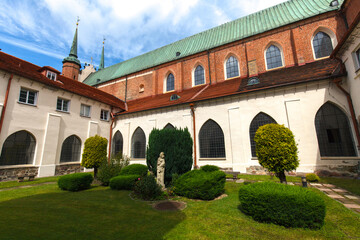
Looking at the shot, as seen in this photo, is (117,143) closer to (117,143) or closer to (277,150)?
(117,143)

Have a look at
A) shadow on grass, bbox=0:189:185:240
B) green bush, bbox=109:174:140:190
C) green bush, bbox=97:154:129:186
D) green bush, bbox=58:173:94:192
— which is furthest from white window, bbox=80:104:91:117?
shadow on grass, bbox=0:189:185:240

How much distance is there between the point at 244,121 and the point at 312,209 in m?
8.67

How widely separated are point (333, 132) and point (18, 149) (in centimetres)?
2117

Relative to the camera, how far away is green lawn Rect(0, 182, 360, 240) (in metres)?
3.91

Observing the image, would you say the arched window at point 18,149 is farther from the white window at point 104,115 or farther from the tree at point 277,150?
the tree at point 277,150

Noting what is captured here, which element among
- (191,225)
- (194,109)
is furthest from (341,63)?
(191,225)

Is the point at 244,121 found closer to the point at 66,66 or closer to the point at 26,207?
the point at 26,207

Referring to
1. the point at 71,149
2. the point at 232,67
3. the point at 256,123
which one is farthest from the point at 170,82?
the point at 71,149

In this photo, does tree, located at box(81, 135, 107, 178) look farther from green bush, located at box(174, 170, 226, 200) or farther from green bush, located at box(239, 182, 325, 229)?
green bush, located at box(239, 182, 325, 229)

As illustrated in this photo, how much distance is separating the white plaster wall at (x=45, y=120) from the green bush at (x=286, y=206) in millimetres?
14887

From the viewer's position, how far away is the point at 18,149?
11984 mm

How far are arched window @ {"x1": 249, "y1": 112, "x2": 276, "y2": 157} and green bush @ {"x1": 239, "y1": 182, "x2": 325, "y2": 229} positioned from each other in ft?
24.1

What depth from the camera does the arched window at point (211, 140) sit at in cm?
1310

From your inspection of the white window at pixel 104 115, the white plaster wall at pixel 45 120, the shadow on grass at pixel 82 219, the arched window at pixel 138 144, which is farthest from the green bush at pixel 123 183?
the white window at pixel 104 115
